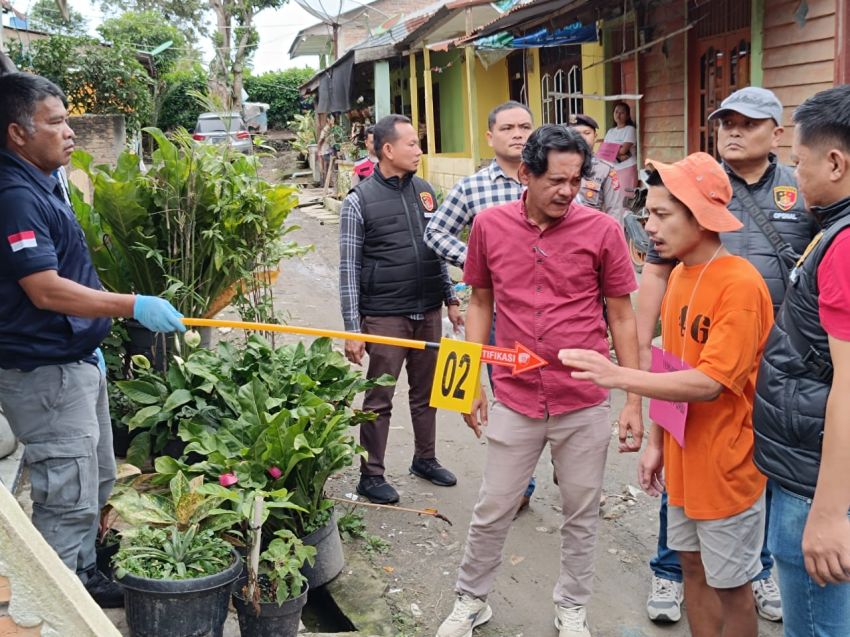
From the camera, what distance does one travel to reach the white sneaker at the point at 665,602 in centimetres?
384

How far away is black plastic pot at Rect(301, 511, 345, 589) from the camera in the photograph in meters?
4.06

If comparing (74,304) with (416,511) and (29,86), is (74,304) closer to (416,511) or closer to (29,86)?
(29,86)

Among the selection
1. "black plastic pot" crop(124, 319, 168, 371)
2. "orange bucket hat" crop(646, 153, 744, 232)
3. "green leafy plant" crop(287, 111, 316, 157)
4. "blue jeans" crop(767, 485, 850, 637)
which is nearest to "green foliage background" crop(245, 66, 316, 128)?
"green leafy plant" crop(287, 111, 316, 157)

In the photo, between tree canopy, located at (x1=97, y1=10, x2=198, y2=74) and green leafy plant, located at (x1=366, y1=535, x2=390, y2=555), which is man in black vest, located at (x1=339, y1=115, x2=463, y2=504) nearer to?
green leafy plant, located at (x1=366, y1=535, x2=390, y2=555)

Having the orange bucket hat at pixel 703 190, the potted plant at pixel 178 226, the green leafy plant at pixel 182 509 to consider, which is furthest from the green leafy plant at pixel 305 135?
the orange bucket hat at pixel 703 190

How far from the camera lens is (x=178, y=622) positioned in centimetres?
316

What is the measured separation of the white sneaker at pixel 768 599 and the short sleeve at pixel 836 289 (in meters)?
2.10

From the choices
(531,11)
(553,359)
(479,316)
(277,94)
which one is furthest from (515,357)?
(277,94)

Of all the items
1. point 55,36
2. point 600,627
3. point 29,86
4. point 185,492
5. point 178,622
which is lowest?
point 600,627

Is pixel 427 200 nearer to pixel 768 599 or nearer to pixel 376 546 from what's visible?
pixel 376 546

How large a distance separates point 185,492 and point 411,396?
189cm

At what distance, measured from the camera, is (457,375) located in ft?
11.8

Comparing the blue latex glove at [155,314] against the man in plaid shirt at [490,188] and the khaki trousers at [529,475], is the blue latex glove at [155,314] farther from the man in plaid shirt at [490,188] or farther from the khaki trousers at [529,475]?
the man in plaid shirt at [490,188]

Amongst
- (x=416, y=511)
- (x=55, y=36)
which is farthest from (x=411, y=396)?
(x=55, y=36)
